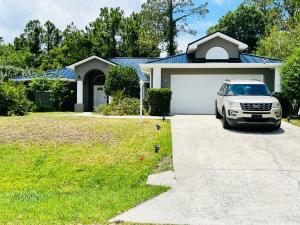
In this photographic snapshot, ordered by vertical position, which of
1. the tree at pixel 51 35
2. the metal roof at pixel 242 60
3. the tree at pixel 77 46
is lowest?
the metal roof at pixel 242 60

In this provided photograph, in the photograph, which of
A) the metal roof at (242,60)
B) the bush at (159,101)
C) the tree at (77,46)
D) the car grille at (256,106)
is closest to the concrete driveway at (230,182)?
the car grille at (256,106)

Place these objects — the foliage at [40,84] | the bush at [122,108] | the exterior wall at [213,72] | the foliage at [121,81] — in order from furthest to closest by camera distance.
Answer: the foliage at [40,84]
the foliage at [121,81]
the exterior wall at [213,72]
the bush at [122,108]

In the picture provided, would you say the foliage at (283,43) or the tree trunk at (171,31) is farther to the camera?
the tree trunk at (171,31)

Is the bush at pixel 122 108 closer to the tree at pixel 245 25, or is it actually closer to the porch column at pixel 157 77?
the porch column at pixel 157 77

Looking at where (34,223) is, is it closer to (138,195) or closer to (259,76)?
(138,195)

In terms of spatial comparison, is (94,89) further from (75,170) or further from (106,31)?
(75,170)

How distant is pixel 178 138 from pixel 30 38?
175 feet

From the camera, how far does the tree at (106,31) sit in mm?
45981

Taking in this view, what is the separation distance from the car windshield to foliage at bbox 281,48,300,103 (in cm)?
364

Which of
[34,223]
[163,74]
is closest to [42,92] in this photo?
[163,74]

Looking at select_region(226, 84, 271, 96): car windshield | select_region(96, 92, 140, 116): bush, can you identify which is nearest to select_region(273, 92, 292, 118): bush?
select_region(226, 84, 271, 96): car windshield

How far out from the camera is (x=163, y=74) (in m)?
21.9

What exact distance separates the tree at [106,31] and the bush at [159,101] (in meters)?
27.3

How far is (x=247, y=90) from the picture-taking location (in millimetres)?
15188
